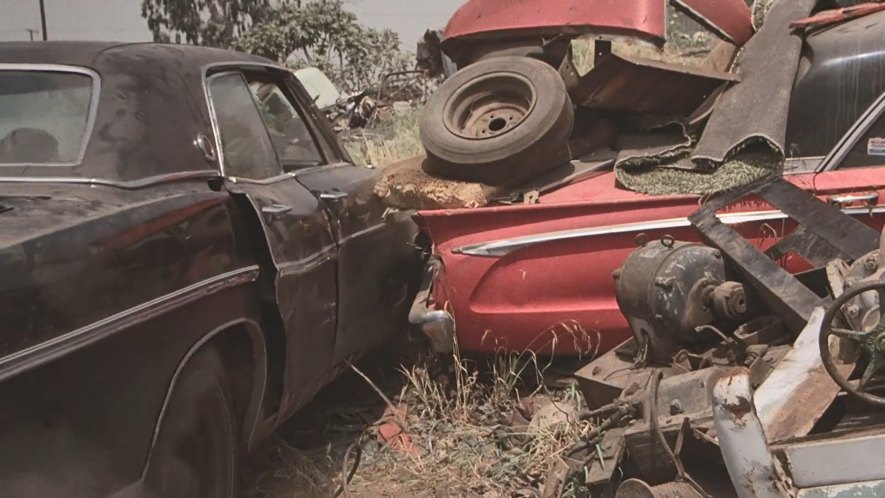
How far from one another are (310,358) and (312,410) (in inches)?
41.7

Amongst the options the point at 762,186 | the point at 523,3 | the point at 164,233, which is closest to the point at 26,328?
the point at 164,233

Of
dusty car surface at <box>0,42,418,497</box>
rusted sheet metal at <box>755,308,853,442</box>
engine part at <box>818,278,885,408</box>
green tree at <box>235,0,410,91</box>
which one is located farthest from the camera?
green tree at <box>235,0,410,91</box>

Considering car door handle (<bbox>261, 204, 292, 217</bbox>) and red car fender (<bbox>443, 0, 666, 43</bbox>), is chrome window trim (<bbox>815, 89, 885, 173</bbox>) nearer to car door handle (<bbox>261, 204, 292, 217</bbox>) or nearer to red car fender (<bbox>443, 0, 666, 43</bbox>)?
red car fender (<bbox>443, 0, 666, 43</bbox>)

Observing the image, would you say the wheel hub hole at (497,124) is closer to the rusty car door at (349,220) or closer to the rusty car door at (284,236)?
the rusty car door at (349,220)

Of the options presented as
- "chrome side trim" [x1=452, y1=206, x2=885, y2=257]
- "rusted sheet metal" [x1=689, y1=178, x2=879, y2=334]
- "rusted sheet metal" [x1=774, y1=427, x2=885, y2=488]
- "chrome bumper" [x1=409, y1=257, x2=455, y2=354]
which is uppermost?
"rusted sheet metal" [x1=689, y1=178, x2=879, y2=334]

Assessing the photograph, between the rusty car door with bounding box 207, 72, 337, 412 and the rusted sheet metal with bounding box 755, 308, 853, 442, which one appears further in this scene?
the rusty car door with bounding box 207, 72, 337, 412

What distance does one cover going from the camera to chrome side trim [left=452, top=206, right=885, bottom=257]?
4406mm

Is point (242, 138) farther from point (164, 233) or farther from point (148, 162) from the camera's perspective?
point (164, 233)

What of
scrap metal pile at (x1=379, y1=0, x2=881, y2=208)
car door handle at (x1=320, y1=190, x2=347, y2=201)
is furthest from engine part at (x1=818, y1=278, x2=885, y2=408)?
car door handle at (x1=320, y1=190, x2=347, y2=201)

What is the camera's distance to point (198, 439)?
10.5ft

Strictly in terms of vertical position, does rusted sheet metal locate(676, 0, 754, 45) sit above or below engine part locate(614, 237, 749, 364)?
above

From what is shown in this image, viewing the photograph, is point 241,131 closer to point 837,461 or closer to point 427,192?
point 427,192

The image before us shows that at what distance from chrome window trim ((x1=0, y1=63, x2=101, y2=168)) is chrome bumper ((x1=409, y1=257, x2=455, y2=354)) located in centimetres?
185

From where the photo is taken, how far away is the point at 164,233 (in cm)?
297
